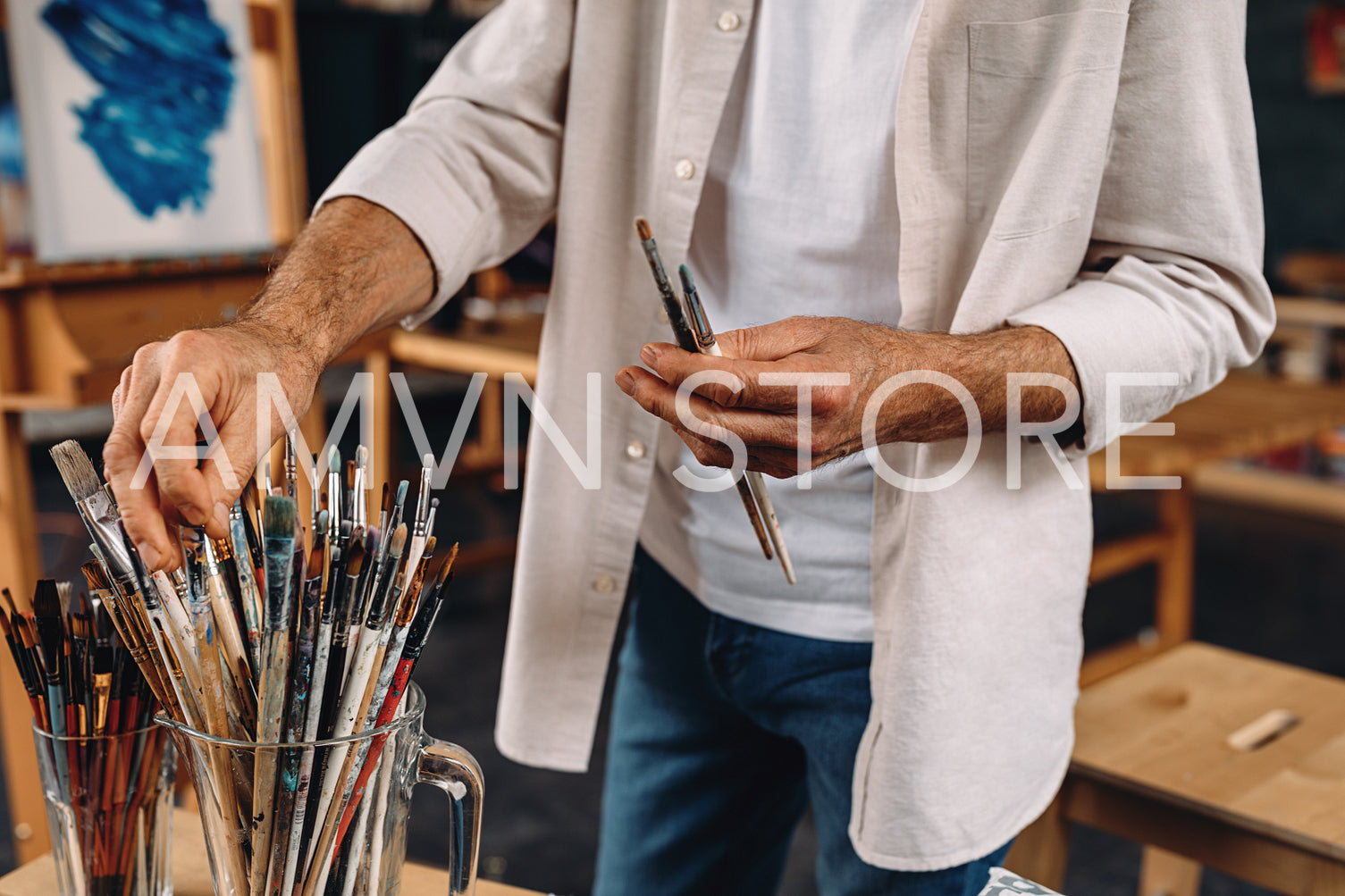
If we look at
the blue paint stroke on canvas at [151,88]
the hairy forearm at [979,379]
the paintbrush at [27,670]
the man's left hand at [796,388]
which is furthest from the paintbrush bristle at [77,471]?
the blue paint stroke on canvas at [151,88]

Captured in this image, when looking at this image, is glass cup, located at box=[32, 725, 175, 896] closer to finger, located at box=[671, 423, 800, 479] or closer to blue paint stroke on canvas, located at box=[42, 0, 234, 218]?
finger, located at box=[671, 423, 800, 479]

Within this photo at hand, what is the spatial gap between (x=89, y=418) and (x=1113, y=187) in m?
4.74

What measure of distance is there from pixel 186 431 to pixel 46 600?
0.55 ft

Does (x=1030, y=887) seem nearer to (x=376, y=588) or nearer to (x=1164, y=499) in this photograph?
(x=376, y=588)

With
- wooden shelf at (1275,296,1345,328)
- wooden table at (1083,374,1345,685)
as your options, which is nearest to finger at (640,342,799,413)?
wooden table at (1083,374,1345,685)

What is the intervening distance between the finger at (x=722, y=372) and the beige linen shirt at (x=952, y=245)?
0.71 feet

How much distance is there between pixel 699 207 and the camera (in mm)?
893

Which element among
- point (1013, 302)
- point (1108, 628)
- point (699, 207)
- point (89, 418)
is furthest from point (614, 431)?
point (89, 418)

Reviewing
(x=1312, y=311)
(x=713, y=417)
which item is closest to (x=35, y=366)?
(x=713, y=417)

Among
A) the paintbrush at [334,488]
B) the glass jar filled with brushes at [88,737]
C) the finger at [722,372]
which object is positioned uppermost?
the finger at [722,372]

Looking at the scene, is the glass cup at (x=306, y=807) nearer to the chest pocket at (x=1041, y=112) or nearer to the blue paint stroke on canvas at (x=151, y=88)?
the chest pocket at (x=1041, y=112)

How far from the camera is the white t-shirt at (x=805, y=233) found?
0.79m

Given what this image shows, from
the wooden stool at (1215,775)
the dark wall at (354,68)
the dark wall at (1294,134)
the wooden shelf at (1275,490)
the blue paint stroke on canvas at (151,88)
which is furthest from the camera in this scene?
the dark wall at (354,68)

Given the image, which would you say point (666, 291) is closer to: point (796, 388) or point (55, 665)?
point (796, 388)
